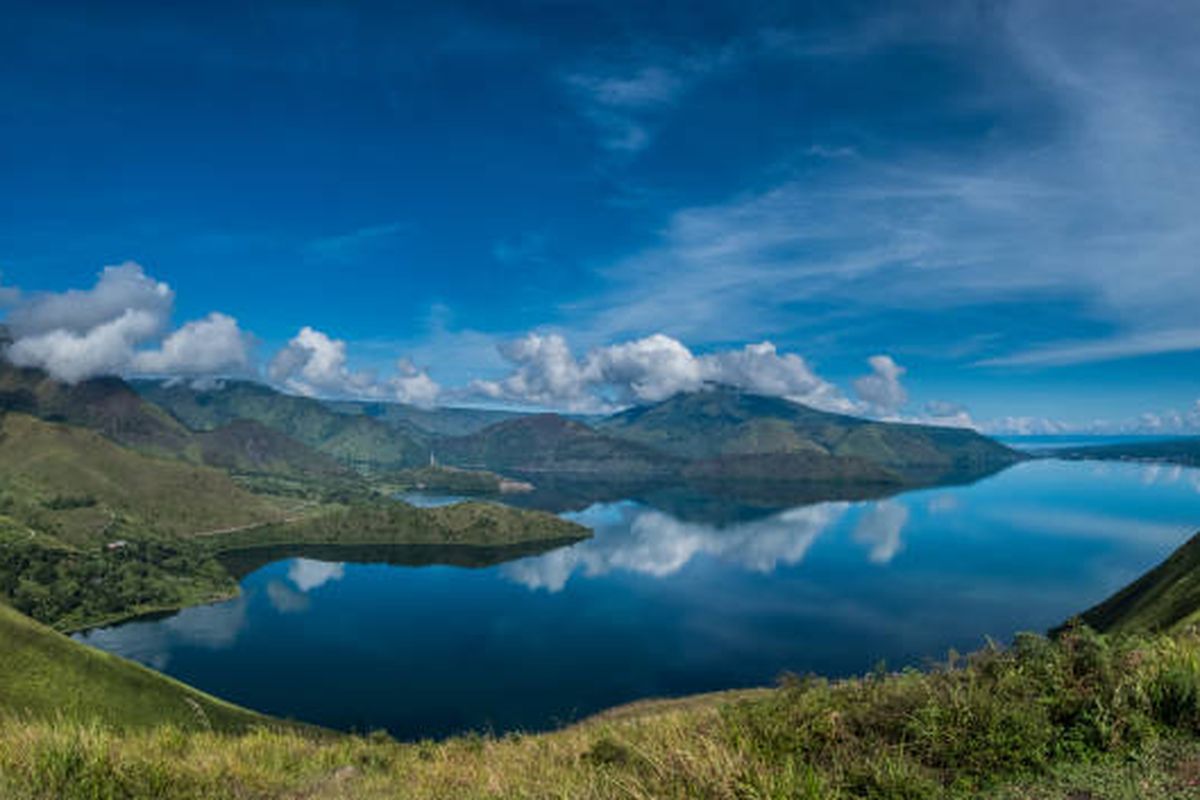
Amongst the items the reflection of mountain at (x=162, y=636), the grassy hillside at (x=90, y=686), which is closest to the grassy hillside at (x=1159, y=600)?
the grassy hillside at (x=90, y=686)

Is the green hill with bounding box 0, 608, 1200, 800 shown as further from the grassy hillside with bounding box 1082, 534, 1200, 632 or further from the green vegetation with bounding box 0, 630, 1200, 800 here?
the grassy hillside with bounding box 1082, 534, 1200, 632

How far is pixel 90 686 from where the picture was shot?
311 feet

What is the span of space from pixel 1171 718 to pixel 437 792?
1172 cm

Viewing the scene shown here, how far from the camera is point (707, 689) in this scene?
136125 millimetres

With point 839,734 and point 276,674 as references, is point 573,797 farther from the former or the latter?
point 276,674

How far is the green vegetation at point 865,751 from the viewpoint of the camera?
769cm

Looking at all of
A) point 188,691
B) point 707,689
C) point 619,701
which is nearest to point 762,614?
point 707,689

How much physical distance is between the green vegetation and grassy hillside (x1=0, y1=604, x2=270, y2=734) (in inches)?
3830

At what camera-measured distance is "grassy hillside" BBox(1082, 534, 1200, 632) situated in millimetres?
56969

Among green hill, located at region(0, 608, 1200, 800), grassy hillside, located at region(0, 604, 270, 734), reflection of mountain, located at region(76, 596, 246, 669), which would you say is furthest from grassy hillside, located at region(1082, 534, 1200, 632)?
reflection of mountain, located at region(76, 596, 246, 669)

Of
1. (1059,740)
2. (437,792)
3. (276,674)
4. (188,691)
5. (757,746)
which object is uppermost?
(1059,740)

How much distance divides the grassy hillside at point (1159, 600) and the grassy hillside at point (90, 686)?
381 feet

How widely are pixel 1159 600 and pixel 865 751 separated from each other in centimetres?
8686

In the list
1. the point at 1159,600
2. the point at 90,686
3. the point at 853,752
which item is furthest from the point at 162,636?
the point at 1159,600
